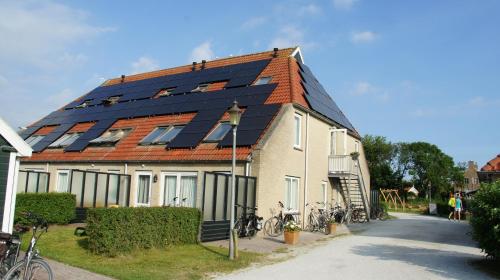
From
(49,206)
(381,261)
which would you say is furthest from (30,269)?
(49,206)

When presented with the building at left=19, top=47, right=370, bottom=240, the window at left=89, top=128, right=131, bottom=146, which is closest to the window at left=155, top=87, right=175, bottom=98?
the building at left=19, top=47, right=370, bottom=240

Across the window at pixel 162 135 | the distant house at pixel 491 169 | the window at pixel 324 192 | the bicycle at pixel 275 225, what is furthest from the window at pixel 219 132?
the distant house at pixel 491 169

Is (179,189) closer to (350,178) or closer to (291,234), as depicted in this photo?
(291,234)

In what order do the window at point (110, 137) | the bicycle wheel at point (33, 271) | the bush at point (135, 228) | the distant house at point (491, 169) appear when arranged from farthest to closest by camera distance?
the distant house at point (491, 169)
the window at point (110, 137)
the bush at point (135, 228)
the bicycle wheel at point (33, 271)

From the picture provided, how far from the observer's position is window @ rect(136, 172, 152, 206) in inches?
765

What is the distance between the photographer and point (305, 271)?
34.5 feet

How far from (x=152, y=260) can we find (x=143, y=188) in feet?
29.0

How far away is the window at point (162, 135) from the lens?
19956 millimetres

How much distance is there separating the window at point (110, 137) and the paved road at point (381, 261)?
11971mm

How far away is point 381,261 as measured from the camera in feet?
39.1

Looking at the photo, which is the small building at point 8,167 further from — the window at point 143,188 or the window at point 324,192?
the window at point 324,192

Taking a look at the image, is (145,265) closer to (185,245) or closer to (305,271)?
(185,245)

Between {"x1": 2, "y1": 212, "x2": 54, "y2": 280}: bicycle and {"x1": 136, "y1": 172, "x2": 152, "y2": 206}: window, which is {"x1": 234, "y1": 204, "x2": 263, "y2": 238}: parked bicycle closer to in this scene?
{"x1": 136, "y1": 172, "x2": 152, "y2": 206}: window

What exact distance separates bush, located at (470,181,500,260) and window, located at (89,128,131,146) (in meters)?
16.4
